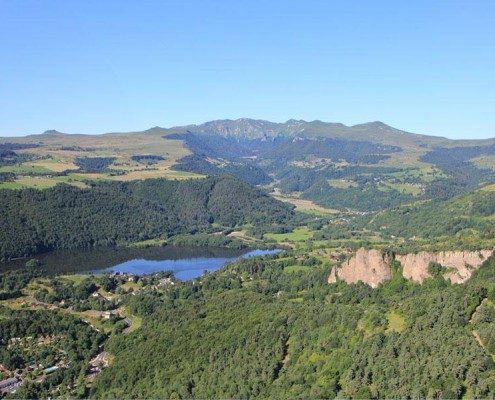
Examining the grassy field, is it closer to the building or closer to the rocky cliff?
the rocky cliff

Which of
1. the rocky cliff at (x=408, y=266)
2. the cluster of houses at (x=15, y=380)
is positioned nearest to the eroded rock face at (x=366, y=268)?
the rocky cliff at (x=408, y=266)

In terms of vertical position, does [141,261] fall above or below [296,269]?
below

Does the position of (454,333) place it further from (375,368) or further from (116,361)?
(116,361)

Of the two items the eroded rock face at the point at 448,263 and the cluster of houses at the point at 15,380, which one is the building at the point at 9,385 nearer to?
the cluster of houses at the point at 15,380

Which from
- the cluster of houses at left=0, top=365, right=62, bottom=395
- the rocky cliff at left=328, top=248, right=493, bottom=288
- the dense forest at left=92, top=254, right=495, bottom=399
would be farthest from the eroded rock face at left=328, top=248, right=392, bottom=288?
the cluster of houses at left=0, top=365, right=62, bottom=395

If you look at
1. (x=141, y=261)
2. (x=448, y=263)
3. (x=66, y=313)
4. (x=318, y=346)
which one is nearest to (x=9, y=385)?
(x=66, y=313)

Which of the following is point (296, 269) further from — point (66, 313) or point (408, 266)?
point (66, 313)
